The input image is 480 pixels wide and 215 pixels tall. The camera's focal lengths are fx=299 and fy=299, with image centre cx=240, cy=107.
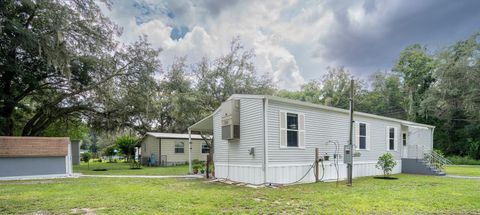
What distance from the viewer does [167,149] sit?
22953mm

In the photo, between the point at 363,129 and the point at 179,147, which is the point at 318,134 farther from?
the point at 179,147

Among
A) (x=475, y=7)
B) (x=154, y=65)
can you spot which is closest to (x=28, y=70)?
(x=154, y=65)

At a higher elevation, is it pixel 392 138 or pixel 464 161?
pixel 392 138

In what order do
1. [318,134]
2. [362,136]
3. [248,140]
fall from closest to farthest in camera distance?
[248,140] → [318,134] → [362,136]

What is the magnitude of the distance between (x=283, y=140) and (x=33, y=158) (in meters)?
11.0

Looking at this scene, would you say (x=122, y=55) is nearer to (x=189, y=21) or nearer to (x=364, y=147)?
(x=189, y=21)

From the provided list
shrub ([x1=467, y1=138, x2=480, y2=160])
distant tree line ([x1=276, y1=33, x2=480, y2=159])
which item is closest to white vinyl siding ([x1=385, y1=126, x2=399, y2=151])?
distant tree line ([x1=276, y1=33, x2=480, y2=159])

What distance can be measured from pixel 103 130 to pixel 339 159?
56.2ft

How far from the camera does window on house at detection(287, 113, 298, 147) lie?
1043 cm

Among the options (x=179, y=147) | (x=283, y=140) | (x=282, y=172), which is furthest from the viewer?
(x=179, y=147)

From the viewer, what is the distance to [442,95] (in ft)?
80.3

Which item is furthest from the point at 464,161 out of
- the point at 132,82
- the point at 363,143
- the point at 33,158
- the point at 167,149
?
the point at 33,158

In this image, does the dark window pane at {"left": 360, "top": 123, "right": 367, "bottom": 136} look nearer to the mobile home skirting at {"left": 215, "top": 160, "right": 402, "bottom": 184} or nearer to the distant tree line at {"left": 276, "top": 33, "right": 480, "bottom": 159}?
the mobile home skirting at {"left": 215, "top": 160, "right": 402, "bottom": 184}

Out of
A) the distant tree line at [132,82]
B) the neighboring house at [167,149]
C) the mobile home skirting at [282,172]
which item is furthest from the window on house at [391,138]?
the neighboring house at [167,149]
